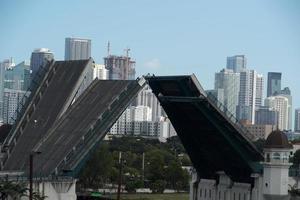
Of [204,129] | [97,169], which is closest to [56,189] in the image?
[204,129]

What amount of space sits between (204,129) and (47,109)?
9101 mm

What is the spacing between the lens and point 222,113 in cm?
4422

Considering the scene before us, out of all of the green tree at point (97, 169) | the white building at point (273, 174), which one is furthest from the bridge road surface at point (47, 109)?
the green tree at point (97, 169)

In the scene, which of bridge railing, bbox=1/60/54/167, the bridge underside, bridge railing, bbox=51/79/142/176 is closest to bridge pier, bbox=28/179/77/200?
bridge railing, bbox=51/79/142/176

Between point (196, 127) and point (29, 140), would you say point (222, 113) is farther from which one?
point (29, 140)

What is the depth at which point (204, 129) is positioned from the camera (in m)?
47.9

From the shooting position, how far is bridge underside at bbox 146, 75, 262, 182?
146 feet

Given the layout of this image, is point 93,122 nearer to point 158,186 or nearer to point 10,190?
point 10,190

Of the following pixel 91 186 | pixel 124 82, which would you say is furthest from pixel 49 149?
pixel 91 186

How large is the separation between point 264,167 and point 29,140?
13168 mm

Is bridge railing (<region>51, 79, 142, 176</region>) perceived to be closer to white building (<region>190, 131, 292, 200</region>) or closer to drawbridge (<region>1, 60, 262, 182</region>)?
drawbridge (<region>1, 60, 262, 182</region>)

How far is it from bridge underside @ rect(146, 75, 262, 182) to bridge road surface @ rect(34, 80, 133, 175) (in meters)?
2.63

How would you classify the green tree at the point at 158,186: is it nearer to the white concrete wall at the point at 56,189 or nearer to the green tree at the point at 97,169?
the green tree at the point at 97,169

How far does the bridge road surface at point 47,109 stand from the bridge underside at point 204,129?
16.0ft
